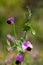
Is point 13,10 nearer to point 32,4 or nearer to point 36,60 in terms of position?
point 32,4

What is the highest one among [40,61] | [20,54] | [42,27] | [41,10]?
[41,10]

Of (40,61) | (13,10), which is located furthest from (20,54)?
(13,10)

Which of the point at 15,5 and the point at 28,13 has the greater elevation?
the point at 15,5

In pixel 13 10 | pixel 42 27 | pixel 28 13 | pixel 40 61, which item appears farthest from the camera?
pixel 13 10

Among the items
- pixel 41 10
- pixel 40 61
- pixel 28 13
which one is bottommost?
pixel 28 13

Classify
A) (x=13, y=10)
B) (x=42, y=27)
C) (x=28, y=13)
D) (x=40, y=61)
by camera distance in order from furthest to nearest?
(x=13, y=10) → (x=42, y=27) → (x=40, y=61) → (x=28, y=13)

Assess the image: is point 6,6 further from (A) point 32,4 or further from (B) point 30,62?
(B) point 30,62

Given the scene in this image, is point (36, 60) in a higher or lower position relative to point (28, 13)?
higher

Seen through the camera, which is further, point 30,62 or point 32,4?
point 32,4

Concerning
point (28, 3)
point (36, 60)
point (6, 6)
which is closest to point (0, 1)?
point (6, 6)
